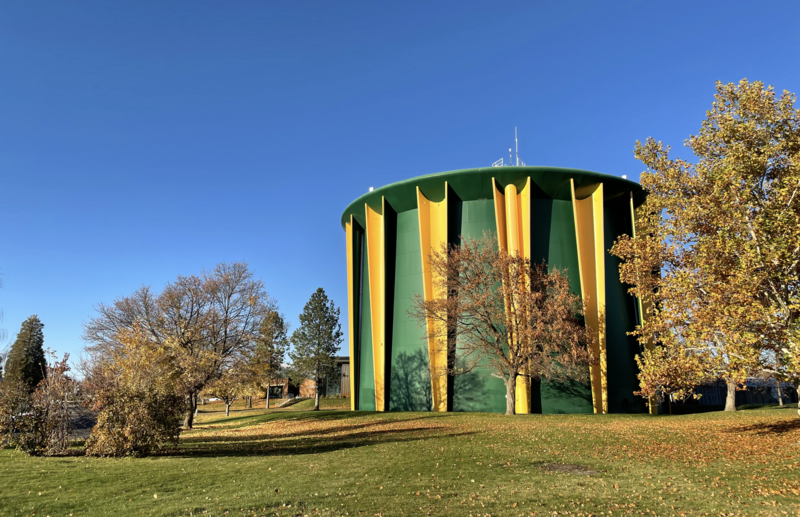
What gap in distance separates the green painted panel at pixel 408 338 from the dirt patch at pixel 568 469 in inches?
731

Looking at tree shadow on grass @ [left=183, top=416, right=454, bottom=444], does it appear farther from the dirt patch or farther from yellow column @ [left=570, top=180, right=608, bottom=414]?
yellow column @ [left=570, top=180, right=608, bottom=414]

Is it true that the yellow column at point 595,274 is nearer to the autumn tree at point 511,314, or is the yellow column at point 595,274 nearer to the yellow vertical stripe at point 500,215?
the autumn tree at point 511,314

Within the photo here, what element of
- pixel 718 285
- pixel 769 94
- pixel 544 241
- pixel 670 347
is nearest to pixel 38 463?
pixel 670 347

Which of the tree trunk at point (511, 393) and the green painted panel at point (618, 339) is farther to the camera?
the green painted panel at point (618, 339)

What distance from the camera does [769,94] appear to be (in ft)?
46.1

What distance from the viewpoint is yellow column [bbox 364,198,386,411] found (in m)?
32.9

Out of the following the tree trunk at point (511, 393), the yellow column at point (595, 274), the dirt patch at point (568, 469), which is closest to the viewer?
the dirt patch at point (568, 469)

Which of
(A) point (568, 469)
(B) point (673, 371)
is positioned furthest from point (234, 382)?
(B) point (673, 371)

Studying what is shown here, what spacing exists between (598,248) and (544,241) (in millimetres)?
3256

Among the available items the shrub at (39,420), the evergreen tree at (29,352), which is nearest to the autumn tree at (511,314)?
the shrub at (39,420)

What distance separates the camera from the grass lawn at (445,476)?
8.55 m

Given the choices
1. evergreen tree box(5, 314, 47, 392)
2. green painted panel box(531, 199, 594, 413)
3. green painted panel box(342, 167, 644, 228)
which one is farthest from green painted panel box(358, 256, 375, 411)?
evergreen tree box(5, 314, 47, 392)

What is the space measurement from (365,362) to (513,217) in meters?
15.3

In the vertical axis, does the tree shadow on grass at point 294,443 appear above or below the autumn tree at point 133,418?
below
